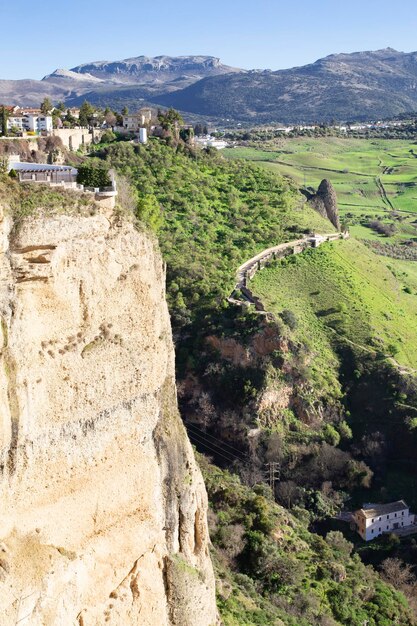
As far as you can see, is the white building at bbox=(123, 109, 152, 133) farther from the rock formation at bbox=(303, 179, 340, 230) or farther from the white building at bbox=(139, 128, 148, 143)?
the rock formation at bbox=(303, 179, 340, 230)

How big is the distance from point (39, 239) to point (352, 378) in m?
32.4

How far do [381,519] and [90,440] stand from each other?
24085 mm

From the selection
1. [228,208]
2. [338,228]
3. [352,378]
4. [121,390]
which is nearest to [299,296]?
[352,378]

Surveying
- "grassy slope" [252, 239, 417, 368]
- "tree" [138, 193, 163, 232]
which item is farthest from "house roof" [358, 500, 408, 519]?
"tree" [138, 193, 163, 232]

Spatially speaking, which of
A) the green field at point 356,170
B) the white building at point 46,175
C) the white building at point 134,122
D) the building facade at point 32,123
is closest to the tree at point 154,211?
the building facade at point 32,123

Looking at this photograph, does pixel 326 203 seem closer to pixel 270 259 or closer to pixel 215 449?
pixel 270 259

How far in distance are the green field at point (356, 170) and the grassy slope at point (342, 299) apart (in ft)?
63.3

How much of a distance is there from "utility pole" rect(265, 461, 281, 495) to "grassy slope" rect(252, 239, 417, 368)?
27.8ft

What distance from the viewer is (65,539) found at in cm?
1509

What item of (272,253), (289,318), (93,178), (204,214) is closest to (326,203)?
(204,214)

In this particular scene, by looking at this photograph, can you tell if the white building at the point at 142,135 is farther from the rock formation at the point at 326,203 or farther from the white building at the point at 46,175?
the white building at the point at 46,175

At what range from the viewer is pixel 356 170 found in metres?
104

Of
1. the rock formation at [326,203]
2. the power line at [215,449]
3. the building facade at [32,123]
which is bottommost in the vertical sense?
the power line at [215,449]

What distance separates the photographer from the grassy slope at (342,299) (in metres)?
46.1
